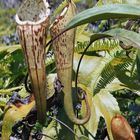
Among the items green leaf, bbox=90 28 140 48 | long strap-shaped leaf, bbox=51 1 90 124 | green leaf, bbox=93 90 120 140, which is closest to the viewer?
green leaf, bbox=90 28 140 48

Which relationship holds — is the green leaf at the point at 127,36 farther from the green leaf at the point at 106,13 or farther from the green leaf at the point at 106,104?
the green leaf at the point at 106,104

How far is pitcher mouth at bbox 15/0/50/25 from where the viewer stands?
688 mm

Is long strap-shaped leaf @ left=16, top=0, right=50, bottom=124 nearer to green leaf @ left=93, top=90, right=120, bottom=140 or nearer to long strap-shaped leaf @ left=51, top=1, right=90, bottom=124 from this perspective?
long strap-shaped leaf @ left=51, top=1, right=90, bottom=124

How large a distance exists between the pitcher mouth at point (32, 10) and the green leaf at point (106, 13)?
3.6 inches

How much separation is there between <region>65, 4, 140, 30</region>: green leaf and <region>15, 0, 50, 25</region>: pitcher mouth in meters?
0.09

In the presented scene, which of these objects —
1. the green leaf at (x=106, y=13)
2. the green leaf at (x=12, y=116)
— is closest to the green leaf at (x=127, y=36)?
the green leaf at (x=106, y=13)

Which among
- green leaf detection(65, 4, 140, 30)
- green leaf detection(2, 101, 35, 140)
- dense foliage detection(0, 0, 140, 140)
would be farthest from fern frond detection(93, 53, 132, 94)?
green leaf detection(65, 4, 140, 30)

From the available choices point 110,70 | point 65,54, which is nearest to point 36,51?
point 65,54

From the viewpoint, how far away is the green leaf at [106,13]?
0.59 metres

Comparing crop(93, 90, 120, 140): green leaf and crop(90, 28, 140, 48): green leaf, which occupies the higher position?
crop(90, 28, 140, 48): green leaf

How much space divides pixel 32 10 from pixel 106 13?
6.3 inches

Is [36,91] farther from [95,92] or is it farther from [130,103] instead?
[130,103]

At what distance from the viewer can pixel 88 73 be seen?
87 centimetres

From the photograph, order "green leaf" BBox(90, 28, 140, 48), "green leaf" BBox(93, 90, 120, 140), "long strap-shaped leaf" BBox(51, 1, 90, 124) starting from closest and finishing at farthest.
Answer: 1. "green leaf" BBox(90, 28, 140, 48)
2. "long strap-shaped leaf" BBox(51, 1, 90, 124)
3. "green leaf" BBox(93, 90, 120, 140)
